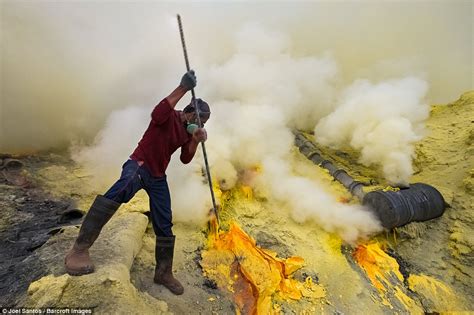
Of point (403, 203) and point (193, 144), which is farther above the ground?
point (193, 144)

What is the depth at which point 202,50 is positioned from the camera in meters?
11.7

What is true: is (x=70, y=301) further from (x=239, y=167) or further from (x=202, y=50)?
(x=202, y=50)

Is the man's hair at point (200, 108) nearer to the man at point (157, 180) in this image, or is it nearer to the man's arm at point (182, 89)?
the man at point (157, 180)

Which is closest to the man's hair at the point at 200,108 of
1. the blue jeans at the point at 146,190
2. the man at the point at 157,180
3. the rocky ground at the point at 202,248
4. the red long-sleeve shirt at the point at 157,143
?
the man at the point at 157,180

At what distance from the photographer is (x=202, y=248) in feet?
16.8

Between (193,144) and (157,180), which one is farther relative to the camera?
(193,144)

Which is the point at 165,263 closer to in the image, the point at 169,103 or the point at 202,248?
the point at 202,248

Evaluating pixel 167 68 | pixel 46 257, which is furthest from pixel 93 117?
pixel 46 257

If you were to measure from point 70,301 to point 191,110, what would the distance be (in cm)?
227

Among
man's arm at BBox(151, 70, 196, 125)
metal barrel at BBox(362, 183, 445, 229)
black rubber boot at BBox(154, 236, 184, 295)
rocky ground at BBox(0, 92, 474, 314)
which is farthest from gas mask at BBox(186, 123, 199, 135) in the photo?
metal barrel at BBox(362, 183, 445, 229)

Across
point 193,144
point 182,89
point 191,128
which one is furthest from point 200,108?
point 182,89

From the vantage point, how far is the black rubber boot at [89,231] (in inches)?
120

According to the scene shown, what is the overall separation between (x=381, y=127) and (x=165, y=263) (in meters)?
7.18

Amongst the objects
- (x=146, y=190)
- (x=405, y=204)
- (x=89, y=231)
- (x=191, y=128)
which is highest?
(x=191, y=128)
